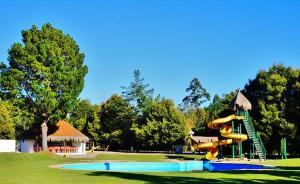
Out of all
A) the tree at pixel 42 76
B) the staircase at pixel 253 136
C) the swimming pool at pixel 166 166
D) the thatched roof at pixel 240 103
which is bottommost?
the swimming pool at pixel 166 166

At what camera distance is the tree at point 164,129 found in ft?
216

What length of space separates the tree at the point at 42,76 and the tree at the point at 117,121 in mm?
22968

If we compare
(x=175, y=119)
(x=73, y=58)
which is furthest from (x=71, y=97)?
(x=175, y=119)

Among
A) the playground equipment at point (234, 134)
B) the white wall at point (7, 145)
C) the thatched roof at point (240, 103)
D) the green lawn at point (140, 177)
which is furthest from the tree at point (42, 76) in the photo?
the green lawn at point (140, 177)

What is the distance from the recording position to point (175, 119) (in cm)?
6644

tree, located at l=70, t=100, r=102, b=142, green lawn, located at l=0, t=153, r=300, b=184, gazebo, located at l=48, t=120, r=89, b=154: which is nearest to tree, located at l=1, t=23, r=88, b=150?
gazebo, located at l=48, t=120, r=89, b=154

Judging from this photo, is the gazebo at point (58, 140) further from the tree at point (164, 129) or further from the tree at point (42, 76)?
the tree at point (164, 129)

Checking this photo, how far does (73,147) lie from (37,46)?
12.6 meters

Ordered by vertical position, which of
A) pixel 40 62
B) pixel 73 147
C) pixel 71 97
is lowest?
pixel 73 147

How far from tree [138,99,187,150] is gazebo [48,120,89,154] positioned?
1304 centimetres

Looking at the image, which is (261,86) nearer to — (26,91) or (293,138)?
(293,138)

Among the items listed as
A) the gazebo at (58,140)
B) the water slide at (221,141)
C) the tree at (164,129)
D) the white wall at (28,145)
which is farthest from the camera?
the tree at (164,129)

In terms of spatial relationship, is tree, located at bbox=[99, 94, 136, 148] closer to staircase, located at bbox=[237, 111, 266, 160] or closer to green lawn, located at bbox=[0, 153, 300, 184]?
staircase, located at bbox=[237, 111, 266, 160]

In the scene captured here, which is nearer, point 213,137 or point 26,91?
point 26,91
